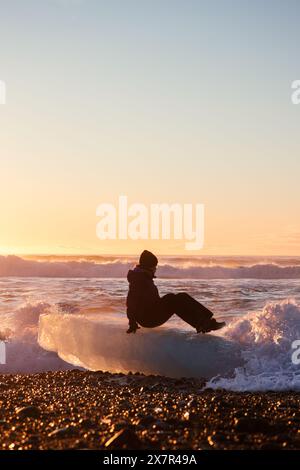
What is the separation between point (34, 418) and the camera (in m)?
6.52

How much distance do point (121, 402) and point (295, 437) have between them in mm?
2544

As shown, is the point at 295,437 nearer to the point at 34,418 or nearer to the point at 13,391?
the point at 34,418

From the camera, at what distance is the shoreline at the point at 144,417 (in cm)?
537

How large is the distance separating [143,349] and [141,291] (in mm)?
1025

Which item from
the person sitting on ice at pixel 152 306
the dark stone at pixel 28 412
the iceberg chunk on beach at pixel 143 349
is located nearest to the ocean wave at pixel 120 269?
the iceberg chunk on beach at pixel 143 349

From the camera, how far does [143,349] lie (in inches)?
424

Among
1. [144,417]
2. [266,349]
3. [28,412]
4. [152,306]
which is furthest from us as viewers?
[152,306]

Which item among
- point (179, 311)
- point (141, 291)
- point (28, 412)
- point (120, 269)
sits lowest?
point (120, 269)

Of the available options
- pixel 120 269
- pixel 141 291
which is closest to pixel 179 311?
pixel 141 291

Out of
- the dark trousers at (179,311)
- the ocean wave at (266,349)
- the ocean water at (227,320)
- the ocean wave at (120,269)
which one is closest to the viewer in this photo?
the ocean wave at (266,349)

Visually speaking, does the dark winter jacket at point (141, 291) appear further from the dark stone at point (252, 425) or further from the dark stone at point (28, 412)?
the dark stone at point (252, 425)

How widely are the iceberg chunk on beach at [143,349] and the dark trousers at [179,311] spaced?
0.85ft

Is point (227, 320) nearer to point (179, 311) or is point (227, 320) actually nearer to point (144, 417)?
point (179, 311)
